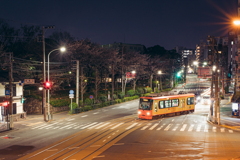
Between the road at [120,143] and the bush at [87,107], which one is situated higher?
the bush at [87,107]

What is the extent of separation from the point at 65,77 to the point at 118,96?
1374 centimetres

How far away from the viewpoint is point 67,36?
6831 cm

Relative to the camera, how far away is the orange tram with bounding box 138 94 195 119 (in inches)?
1148

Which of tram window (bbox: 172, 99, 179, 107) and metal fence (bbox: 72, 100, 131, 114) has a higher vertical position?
tram window (bbox: 172, 99, 179, 107)

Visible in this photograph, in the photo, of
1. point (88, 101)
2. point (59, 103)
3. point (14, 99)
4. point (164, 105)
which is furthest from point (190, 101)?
point (14, 99)

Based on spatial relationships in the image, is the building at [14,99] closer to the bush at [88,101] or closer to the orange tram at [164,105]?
the bush at [88,101]

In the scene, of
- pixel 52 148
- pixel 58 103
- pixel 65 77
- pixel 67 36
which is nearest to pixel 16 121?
pixel 58 103

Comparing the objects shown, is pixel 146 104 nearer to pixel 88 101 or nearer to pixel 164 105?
A: pixel 164 105

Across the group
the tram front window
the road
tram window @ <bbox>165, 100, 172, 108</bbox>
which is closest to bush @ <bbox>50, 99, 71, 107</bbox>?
the road

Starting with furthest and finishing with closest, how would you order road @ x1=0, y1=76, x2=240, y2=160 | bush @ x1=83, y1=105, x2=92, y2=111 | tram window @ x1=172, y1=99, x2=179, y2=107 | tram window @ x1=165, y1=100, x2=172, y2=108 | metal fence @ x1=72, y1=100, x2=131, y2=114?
1. bush @ x1=83, y1=105, x2=92, y2=111
2. metal fence @ x1=72, y1=100, x2=131, y2=114
3. tram window @ x1=172, y1=99, x2=179, y2=107
4. tram window @ x1=165, y1=100, x2=172, y2=108
5. road @ x1=0, y1=76, x2=240, y2=160

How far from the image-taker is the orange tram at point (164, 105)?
2916cm

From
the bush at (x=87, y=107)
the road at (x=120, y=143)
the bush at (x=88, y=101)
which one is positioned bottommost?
the road at (x=120, y=143)

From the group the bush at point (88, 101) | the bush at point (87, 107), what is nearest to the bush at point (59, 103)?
the bush at point (87, 107)

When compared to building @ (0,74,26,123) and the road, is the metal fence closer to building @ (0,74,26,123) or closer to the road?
building @ (0,74,26,123)
